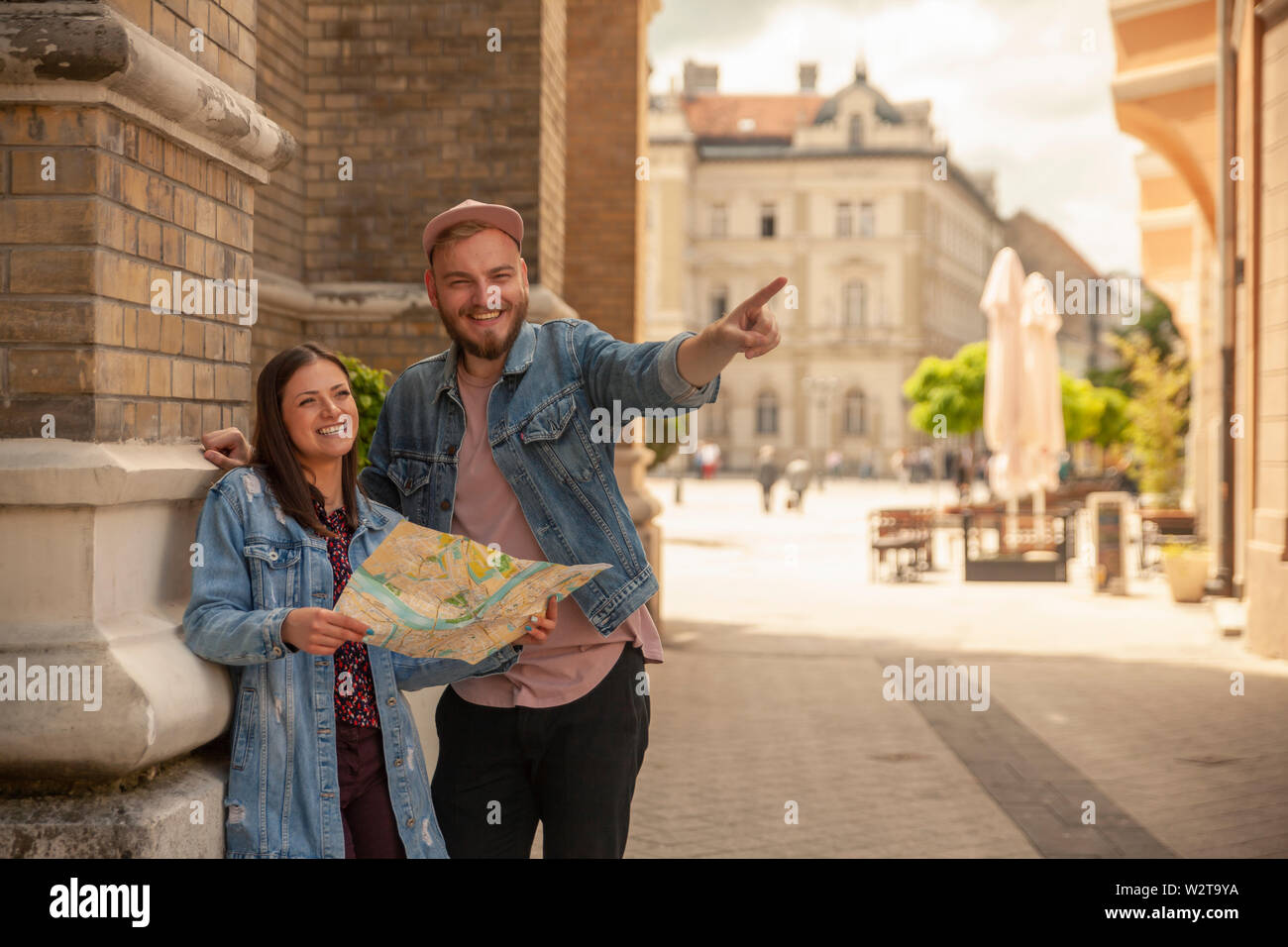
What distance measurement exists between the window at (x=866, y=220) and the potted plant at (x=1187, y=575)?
58.0 meters

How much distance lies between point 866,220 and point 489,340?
2737 inches

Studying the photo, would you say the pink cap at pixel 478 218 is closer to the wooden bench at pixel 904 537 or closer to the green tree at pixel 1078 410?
the wooden bench at pixel 904 537

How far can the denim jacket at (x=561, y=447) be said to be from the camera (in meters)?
2.98

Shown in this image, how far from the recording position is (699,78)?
77938 millimetres

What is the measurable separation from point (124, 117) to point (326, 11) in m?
6.14

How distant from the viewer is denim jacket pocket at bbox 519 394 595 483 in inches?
118

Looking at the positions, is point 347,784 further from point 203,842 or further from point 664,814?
point 664,814

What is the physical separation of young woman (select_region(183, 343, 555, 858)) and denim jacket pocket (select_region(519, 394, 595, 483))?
355mm

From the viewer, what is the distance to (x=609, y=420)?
312 cm

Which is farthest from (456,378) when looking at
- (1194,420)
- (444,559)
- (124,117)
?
(1194,420)

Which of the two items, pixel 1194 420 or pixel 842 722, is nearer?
pixel 842 722

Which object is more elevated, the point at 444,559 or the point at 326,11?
the point at 326,11

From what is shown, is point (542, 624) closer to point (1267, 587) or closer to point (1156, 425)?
point (1267, 587)

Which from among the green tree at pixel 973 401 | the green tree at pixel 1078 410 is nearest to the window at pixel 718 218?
the green tree at pixel 973 401
